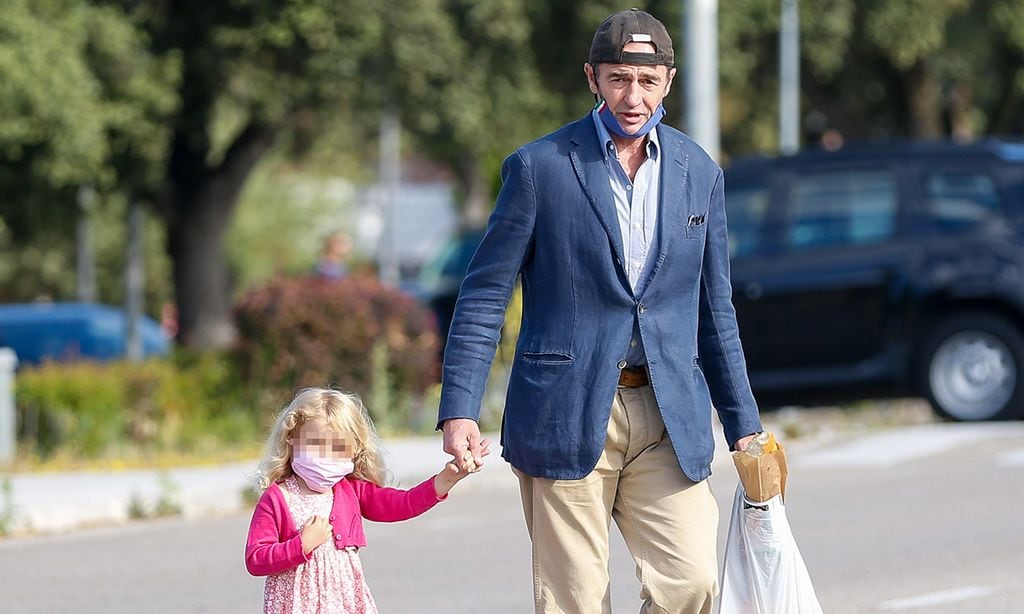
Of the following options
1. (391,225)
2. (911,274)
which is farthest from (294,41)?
(391,225)

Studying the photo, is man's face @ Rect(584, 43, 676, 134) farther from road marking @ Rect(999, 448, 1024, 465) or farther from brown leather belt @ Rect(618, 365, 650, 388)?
road marking @ Rect(999, 448, 1024, 465)

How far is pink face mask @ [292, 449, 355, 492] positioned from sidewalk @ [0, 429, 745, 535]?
5.15 m

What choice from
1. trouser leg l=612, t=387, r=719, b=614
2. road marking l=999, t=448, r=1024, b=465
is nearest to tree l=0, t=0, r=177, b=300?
road marking l=999, t=448, r=1024, b=465

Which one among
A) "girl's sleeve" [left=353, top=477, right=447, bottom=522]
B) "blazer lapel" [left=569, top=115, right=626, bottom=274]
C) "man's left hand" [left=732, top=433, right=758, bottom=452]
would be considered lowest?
"girl's sleeve" [left=353, top=477, right=447, bottom=522]

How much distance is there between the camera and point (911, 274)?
14.0m

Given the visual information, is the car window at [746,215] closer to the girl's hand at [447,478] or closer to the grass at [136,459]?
the grass at [136,459]

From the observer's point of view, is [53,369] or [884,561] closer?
[884,561]

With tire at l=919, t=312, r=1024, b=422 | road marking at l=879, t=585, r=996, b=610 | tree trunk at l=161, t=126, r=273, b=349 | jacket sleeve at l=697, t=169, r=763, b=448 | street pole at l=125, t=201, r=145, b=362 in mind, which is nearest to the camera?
jacket sleeve at l=697, t=169, r=763, b=448

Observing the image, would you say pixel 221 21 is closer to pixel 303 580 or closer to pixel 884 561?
pixel 884 561

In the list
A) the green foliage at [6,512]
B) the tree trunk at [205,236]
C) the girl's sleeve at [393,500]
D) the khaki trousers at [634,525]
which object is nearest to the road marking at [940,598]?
the khaki trousers at [634,525]

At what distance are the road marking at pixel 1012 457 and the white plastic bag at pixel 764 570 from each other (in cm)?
781

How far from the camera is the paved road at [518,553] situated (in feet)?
25.6

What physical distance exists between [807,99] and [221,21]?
15.7 metres

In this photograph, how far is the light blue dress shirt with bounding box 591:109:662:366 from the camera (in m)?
4.65
